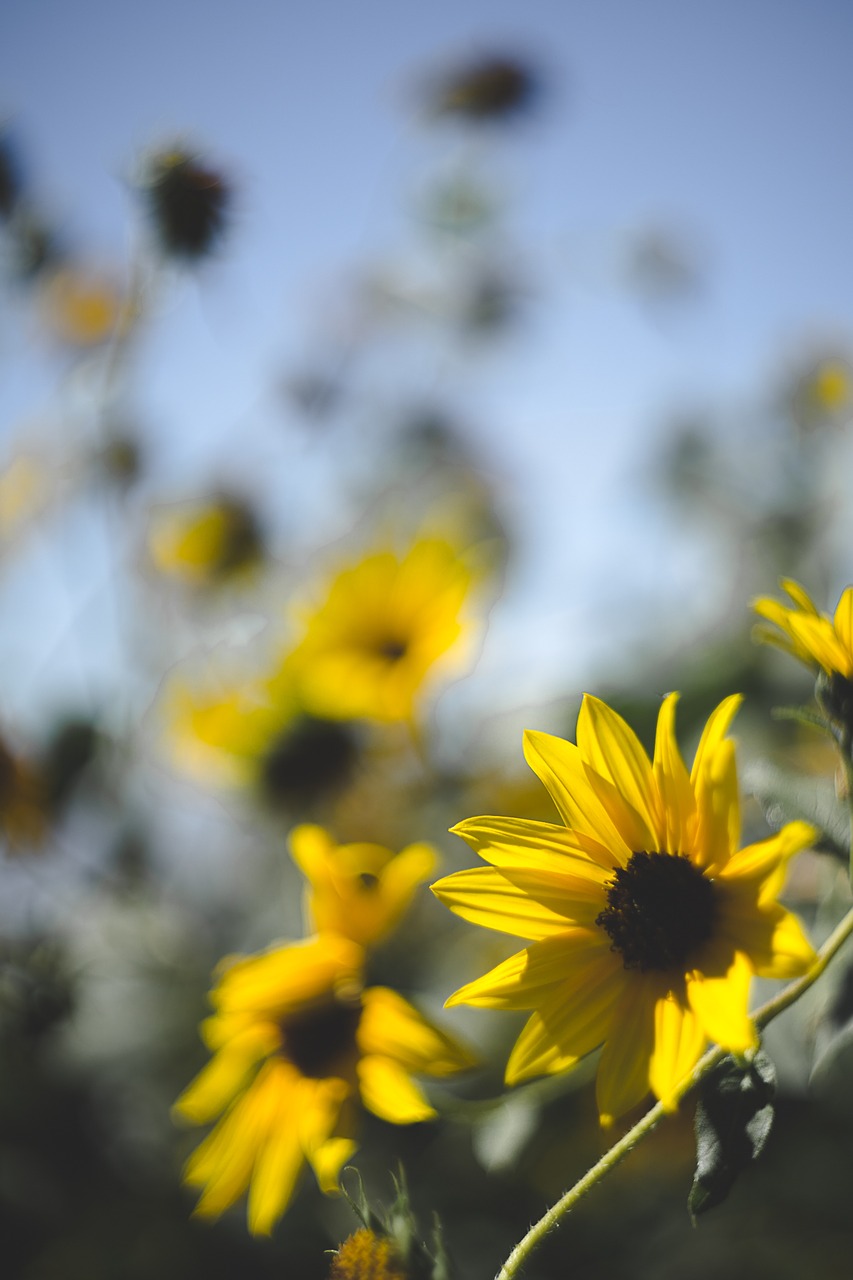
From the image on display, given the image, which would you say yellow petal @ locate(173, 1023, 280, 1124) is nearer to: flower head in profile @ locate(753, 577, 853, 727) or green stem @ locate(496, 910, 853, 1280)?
green stem @ locate(496, 910, 853, 1280)

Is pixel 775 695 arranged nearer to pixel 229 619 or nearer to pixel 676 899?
pixel 676 899

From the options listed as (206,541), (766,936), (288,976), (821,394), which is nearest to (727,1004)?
(766,936)

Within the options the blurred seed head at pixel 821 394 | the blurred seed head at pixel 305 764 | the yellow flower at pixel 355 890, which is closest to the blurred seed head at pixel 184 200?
the blurred seed head at pixel 305 764

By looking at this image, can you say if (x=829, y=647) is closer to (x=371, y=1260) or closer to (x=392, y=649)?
(x=371, y=1260)

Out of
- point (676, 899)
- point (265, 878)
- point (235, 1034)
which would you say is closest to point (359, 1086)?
point (235, 1034)

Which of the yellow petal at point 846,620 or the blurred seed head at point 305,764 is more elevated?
the yellow petal at point 846,620

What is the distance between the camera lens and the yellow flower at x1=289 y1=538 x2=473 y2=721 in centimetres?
76

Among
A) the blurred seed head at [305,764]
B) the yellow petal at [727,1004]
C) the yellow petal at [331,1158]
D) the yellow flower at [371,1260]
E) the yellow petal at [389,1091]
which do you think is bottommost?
the blurred seed head at [305,764]

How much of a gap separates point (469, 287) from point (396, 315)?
0.13 meters

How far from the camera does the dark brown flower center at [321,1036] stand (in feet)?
1.56

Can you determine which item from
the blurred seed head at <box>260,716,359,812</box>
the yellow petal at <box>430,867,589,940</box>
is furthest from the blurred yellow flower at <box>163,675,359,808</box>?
the yellow petal at <box>430,867,589,940</box>

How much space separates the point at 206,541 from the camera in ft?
4.55

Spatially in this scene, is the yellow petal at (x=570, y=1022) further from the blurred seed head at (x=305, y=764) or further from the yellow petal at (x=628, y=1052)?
the blurred seed head at (x=305, y=764)

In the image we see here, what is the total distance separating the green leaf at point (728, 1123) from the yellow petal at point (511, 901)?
0.08 m
